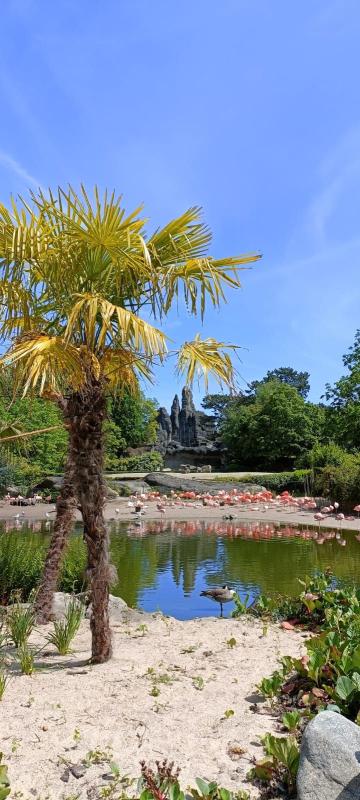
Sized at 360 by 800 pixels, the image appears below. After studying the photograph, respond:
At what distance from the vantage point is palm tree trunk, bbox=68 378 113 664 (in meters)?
5.23

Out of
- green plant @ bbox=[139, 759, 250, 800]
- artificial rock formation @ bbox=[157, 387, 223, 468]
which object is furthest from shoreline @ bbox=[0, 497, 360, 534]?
artificial rock formation @ bbox=[157, 387, 223, 468]

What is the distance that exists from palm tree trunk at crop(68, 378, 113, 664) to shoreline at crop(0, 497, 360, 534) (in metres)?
16.6

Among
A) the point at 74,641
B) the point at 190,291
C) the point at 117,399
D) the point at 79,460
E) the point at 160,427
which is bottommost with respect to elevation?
Result: the point at 74,641

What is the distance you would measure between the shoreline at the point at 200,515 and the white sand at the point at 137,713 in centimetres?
1590

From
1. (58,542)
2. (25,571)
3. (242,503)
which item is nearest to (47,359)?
(58,542)

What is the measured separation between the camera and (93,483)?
5273mm

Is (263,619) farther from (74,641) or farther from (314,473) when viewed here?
(314,473)

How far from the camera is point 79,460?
5.25m

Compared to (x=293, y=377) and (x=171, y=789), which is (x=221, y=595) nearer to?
(x=171, y=789)

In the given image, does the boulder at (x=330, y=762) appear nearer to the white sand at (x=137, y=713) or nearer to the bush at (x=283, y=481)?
the white sand at (x=137, y=713)

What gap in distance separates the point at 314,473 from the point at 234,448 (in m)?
25.5

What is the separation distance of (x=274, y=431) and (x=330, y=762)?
49.5 metres

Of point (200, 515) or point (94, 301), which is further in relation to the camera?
point (200, 515)

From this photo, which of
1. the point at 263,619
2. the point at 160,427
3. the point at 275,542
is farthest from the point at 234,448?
the point at 263,619
